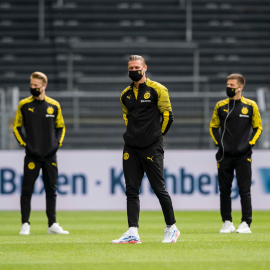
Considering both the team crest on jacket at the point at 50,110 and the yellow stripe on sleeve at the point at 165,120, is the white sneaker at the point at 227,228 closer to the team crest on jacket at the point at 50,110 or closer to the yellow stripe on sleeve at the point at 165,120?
the yellow stripe on sleeve at the point at 165,120

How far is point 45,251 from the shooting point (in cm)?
536

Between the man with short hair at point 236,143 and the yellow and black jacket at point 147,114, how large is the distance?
203 centimetres

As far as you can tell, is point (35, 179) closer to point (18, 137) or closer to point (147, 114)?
point (18, 137)

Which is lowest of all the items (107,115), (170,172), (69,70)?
(170,172)

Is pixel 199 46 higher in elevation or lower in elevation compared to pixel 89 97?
higher

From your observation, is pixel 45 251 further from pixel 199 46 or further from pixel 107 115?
pixel 199 46

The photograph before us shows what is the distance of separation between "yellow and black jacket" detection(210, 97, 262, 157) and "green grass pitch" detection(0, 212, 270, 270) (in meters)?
1.14

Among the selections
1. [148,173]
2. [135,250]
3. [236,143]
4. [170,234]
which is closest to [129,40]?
[236,143]

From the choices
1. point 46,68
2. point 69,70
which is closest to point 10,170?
point 69,70

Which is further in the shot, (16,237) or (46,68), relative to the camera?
(46,68)

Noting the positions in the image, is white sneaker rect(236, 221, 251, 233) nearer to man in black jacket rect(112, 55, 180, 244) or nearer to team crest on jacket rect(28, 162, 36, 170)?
man in black jacket rect(112, 55, 180, 244)

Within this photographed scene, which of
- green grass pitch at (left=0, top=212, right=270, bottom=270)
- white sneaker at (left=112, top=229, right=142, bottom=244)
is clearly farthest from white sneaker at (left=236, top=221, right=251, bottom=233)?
white sneaker at (left=112, top=229, right=142, bottom=244)

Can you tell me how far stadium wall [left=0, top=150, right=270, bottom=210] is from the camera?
481 inches

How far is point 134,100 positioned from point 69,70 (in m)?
12.5
